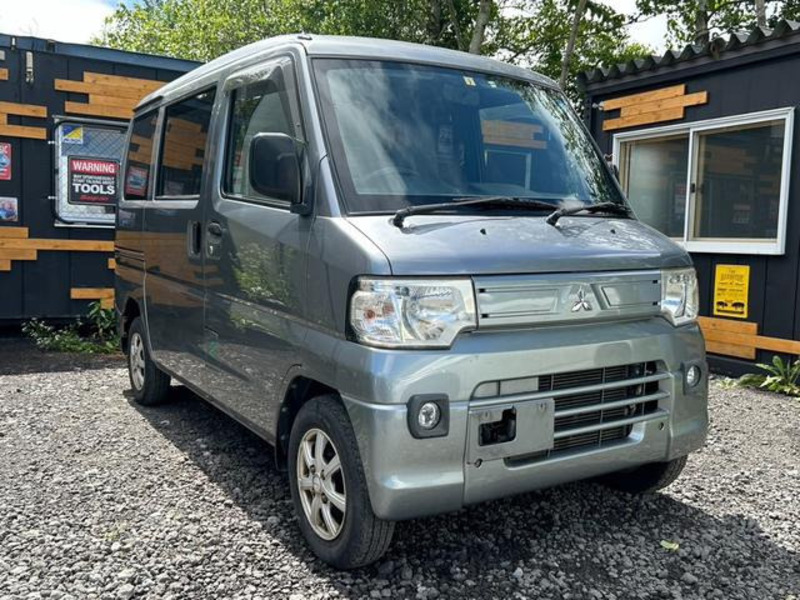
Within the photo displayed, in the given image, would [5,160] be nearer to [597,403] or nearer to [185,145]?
[185,145]

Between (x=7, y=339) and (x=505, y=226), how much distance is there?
23.3 feet

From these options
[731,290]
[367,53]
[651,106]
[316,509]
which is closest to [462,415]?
[316,509]

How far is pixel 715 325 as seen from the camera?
7.23m

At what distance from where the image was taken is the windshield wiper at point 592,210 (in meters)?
3.04

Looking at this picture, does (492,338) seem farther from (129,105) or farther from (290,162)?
(129,105)

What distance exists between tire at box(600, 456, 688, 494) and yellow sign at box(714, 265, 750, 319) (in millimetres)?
3964

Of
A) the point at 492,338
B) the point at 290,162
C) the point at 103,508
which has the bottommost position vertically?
the point at 103,508

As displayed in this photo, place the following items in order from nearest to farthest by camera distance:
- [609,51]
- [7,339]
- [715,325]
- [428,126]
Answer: [428,126] < [715,325] < [7,339] < [609,51]

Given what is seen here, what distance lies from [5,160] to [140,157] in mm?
3342

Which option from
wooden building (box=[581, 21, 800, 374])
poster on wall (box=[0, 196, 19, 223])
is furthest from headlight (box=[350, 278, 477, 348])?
poster on wall (box=[0, 196, 19, 223])

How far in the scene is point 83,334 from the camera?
8273 mm

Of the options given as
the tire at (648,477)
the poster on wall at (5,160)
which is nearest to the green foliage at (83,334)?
the poster on wall at (5,160)

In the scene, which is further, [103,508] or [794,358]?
[794,358]

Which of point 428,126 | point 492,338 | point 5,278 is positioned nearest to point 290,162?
point 428,126
